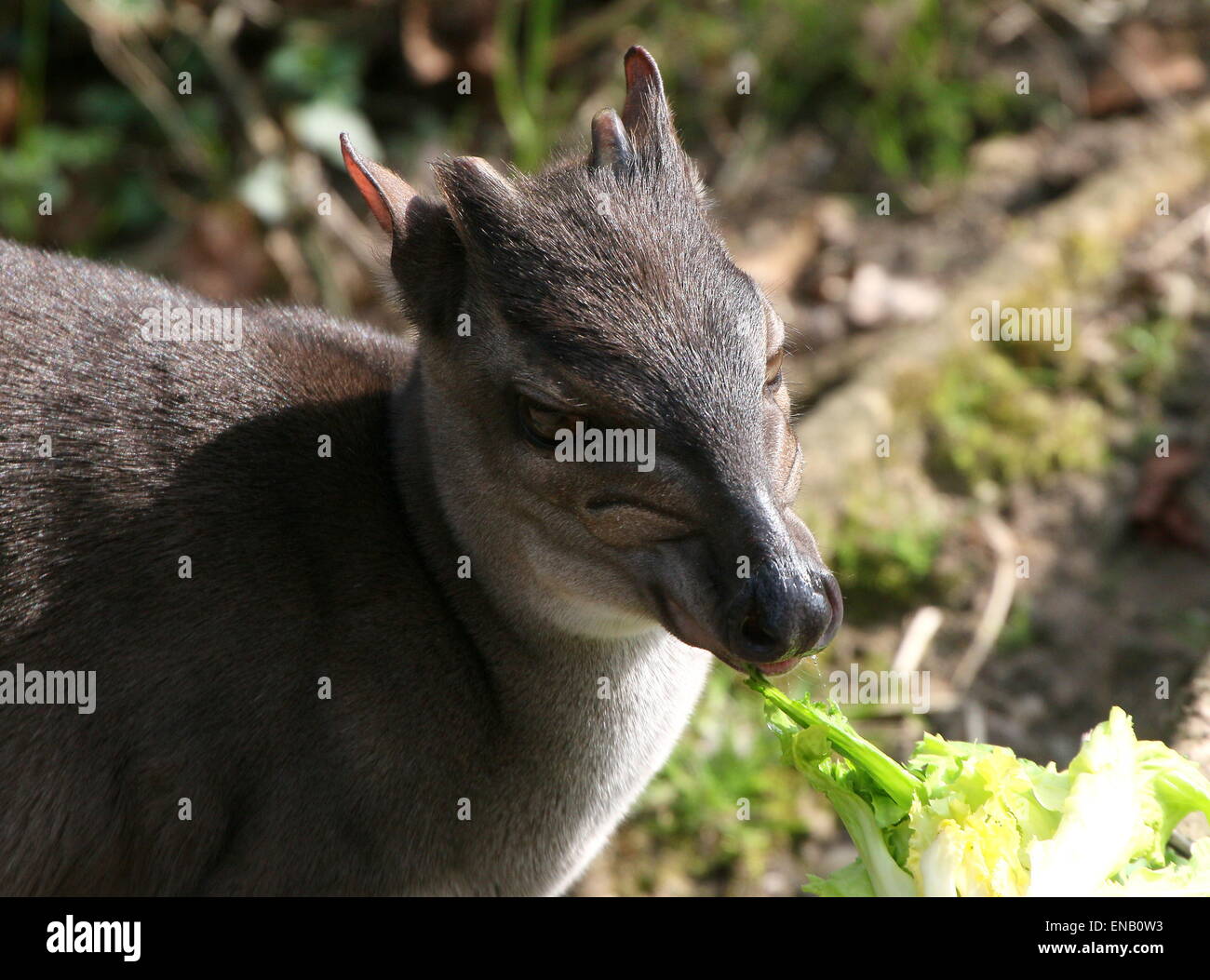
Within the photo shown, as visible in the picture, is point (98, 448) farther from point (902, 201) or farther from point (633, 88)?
point (902, 201)

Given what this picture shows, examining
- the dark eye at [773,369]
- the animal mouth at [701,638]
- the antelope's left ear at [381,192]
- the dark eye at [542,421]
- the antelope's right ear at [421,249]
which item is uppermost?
the antelope's left ear at [381,192]

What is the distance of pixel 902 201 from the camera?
8367 mm

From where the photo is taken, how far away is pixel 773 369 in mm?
3916

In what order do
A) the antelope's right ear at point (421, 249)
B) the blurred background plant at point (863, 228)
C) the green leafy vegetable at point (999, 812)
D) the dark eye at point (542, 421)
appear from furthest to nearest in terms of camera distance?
1. the blurred background plant at point (863, 228)
2. the antelope's right ear at point (421, 249)
3. the dark eye at point (542, 421)
4. the green leafy vegetable at point (999, 812)

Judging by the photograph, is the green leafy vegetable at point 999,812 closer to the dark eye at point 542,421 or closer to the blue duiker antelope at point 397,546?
the blue duiker antelope at point 397,546

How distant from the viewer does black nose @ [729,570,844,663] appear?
3.33 metres

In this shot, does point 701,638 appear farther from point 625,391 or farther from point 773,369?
point 773,369

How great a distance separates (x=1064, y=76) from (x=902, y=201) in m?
1.32

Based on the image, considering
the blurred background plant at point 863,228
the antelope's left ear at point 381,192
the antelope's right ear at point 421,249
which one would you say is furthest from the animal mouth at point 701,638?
the blurred background plant at point 863,228

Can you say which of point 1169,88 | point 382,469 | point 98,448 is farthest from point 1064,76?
point 98,448

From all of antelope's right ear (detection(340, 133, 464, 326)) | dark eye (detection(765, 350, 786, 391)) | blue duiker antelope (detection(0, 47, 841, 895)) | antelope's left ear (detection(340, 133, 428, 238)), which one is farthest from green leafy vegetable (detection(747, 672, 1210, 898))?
antelope's left ear (detection(340, 133, 428, 238))

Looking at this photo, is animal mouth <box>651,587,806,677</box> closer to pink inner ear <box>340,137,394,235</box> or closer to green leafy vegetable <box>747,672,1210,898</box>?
green leafy vegetable <box>747,672,1210,898</box>

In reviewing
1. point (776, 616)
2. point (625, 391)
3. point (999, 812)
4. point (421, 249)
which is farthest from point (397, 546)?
point (999, 812)

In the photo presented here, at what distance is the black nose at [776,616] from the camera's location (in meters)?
3.33
